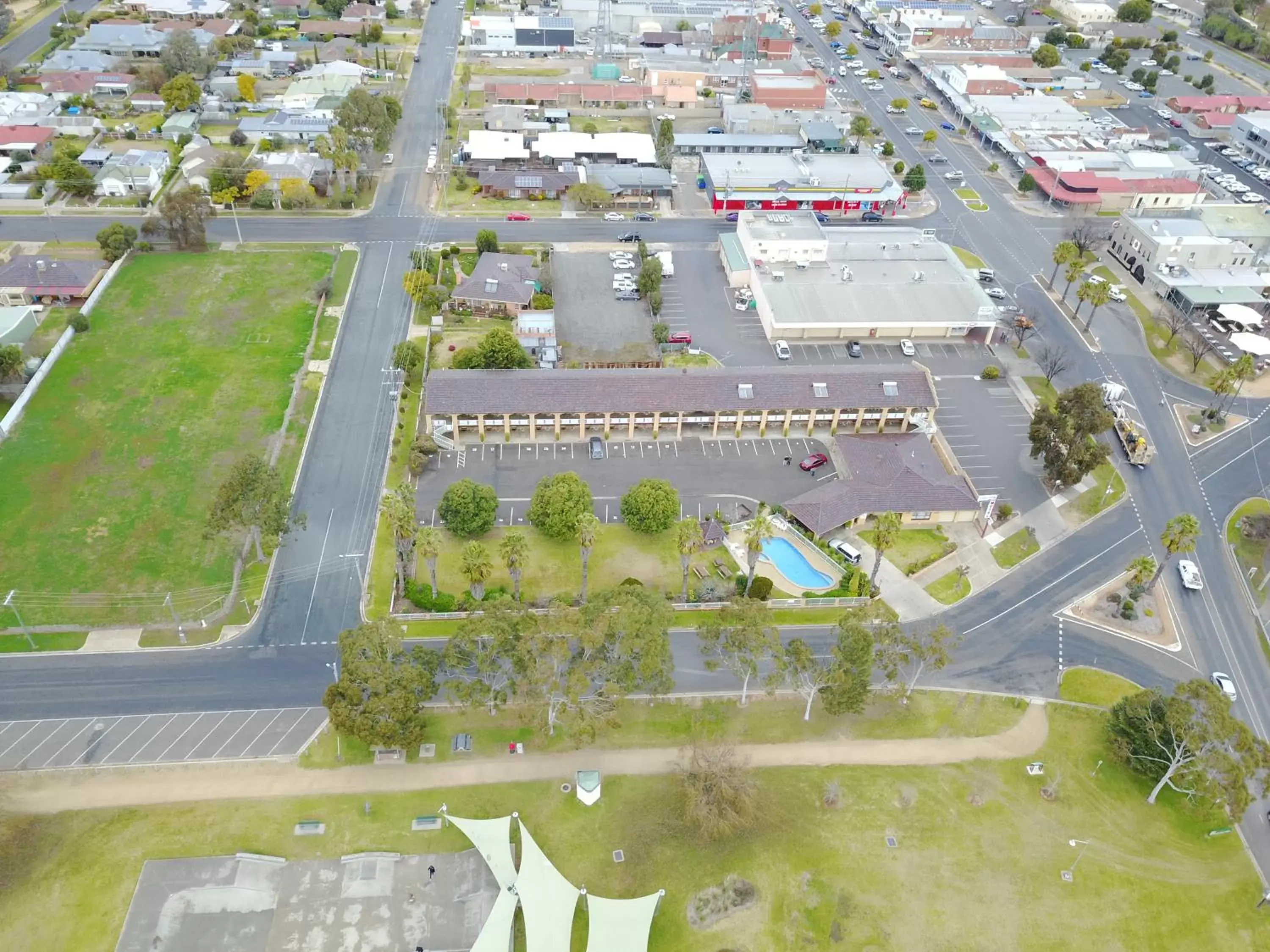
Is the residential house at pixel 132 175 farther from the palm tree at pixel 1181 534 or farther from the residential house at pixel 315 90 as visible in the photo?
the palm tree at pixel 1181 534

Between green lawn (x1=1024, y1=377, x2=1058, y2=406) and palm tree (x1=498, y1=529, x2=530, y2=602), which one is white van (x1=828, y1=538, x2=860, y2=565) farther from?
green lawn (x1=1024, y1=377, x2=1058, y2=406)

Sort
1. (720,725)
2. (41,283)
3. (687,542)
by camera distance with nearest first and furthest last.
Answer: (720,725)
(687,542)
(41,283)

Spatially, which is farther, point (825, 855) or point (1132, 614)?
point (1132, 614)

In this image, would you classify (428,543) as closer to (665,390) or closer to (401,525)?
(401,525)

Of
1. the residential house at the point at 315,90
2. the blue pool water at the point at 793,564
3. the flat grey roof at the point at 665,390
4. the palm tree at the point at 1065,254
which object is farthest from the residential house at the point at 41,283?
the palm tree at the point at 1065,254

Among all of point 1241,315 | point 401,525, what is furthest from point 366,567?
point 1241,315

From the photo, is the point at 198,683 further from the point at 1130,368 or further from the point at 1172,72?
the point at 1172,72
